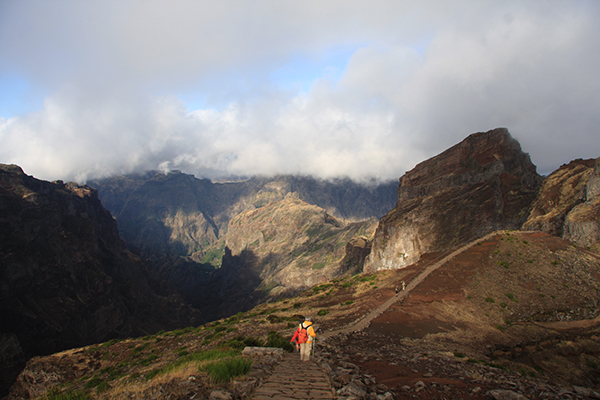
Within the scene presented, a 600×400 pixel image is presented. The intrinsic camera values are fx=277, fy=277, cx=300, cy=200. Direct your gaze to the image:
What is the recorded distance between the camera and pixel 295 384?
10.8 meters

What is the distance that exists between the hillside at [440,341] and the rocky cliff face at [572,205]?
4604mm

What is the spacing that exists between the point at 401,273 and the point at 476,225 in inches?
1914

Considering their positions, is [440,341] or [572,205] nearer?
[440,341]

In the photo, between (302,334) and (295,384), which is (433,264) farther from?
(295,384)

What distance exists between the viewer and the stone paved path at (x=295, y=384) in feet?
30.6

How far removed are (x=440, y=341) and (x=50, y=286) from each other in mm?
181992

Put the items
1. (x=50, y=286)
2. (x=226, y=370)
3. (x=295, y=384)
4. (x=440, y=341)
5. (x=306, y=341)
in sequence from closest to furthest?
(x=226, y=370), (x=295, y=384), (x=306, y=341), (x=440, y=341), (x=50, y=286)

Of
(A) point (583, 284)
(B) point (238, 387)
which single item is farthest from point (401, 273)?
(B) point (238, 387)

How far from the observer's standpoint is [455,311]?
37.5 m

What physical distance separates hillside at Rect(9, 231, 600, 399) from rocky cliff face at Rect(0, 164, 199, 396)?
94680mm

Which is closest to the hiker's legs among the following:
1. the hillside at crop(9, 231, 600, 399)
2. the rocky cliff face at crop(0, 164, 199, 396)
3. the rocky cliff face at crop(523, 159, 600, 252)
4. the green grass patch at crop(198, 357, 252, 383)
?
the hillside at crop(9, 231, 600, 399)

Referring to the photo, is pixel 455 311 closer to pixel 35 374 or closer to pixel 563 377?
pixel 563 377

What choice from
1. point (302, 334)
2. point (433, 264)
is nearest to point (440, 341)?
point (302, 334)

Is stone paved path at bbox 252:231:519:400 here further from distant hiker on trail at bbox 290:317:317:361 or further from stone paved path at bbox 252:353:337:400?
distant hiker on trail at bbox 290:317:317:361
